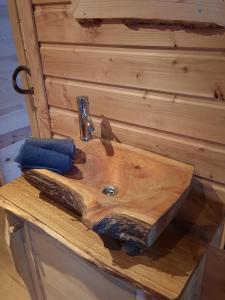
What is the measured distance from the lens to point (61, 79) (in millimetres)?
1229

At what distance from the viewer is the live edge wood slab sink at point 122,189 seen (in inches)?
26.1

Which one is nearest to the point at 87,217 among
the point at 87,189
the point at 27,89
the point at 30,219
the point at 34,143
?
the point at 87,189

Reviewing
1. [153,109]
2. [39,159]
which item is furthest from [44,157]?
[153,109]

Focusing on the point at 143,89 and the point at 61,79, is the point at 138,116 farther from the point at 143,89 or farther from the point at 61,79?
the point at 61,79

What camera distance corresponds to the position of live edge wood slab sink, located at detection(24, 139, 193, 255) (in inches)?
26.1

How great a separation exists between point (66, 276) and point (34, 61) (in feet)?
3.11

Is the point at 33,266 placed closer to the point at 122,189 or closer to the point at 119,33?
the point at 122,189

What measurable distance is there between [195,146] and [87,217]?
0.46 meters

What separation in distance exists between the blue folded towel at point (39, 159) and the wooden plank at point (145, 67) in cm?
37

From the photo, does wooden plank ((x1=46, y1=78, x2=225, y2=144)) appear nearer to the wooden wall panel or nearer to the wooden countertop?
the wooden wall panel

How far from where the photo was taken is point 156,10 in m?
0.81

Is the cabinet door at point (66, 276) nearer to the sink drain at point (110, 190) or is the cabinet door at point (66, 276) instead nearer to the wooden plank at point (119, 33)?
the sink drain at point (110, 190)

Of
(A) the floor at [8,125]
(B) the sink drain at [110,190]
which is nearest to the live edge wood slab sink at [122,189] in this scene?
(B) the sink drain at [110,190]

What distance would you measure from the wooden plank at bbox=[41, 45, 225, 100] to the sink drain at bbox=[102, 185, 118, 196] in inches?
14.8
